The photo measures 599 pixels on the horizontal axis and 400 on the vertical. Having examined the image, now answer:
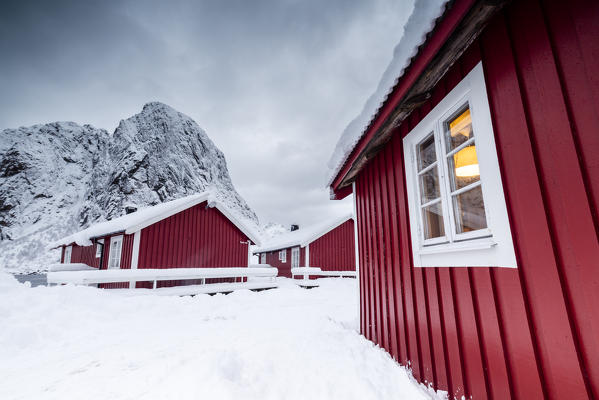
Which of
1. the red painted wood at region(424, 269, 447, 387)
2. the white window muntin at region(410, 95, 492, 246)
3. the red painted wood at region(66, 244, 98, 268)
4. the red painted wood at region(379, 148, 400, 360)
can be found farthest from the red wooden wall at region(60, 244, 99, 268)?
the white window muntin at region(410, 95, 492, 246)

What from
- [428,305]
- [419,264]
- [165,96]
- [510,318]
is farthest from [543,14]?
[165,96]

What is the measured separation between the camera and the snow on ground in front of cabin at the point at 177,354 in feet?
7.34

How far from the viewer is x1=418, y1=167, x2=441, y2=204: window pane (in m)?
2.64

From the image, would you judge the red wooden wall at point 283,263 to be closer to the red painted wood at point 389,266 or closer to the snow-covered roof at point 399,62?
the red painted wood at point 389,266

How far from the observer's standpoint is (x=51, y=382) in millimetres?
2467

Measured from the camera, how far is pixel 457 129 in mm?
2312

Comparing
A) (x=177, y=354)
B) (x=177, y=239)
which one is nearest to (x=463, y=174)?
(x=177, y=354)

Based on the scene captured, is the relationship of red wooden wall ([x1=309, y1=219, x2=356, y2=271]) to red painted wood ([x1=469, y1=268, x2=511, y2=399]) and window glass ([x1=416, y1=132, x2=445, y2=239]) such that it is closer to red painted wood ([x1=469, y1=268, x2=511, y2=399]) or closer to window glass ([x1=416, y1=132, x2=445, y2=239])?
window glass ([x1=416, y1=132, x2=445, y2=239])

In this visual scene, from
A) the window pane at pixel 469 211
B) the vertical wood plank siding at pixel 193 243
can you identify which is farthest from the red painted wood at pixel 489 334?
the vertical wood plank siding at pixel 193 243

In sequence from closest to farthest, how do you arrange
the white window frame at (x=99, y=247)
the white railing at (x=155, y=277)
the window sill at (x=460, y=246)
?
the window sill at (x=460, y=246) → the white railing at (x=155, y=277) → the white window frame at (x=99, y=247)

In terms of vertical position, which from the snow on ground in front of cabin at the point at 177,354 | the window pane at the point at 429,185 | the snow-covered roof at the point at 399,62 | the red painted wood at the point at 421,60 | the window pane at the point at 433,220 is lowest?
the snow on ground in front of cabin at the point at 177,354

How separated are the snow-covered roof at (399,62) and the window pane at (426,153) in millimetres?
612

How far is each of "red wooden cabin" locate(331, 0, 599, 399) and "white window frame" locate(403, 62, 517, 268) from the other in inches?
0.4

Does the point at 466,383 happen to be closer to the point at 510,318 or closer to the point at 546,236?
the point at 510,318
